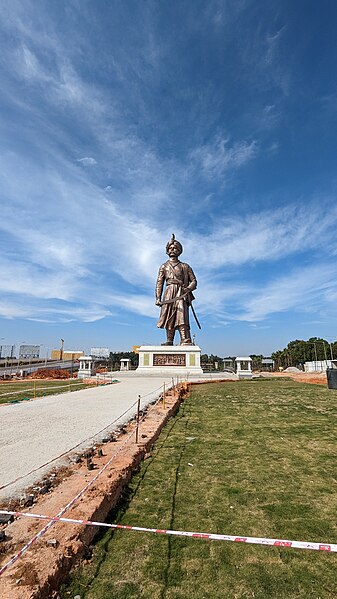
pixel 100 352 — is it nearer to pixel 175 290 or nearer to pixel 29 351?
pixel 29 351

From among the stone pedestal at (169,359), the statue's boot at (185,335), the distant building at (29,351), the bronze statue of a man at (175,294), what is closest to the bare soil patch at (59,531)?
the stone pedestal at (169,359)

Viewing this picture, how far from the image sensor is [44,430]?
23.9 ft

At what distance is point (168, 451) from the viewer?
5.91 meters

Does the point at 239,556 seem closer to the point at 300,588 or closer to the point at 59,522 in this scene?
the point at 300,588

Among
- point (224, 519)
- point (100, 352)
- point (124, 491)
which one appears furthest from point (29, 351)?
point (224, 519)

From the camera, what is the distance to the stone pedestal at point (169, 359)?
28.8 m

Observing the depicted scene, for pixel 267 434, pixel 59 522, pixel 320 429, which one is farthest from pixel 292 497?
pixel 320 429

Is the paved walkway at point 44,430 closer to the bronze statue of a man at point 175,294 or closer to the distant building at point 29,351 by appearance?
the bronze statue of a man at point 175,294

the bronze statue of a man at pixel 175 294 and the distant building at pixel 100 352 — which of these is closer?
the bronze statue of a man at pixel 175 294

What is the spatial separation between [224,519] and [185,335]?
1109 inches

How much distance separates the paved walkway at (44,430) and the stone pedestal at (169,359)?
56.0 ft

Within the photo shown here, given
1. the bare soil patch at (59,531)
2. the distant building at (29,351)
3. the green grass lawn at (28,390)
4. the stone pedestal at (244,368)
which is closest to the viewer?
the bare soil patch at (59,531)

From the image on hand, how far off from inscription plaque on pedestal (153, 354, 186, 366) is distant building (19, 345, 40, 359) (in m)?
38.7

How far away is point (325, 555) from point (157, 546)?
1463 millimetres
